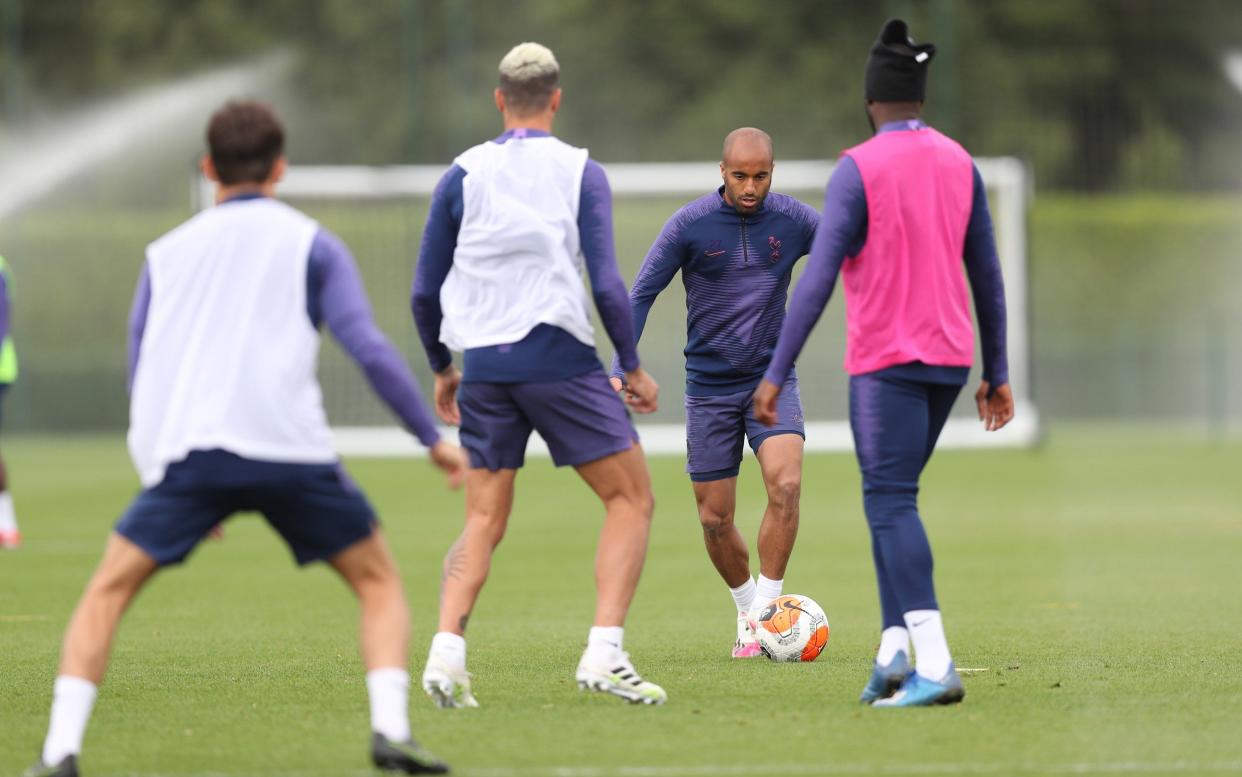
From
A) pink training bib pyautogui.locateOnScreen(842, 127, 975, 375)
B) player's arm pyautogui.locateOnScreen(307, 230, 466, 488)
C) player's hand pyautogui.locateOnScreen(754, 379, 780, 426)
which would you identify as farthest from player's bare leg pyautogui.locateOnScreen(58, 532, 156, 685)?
pink training bib pyautogui.locateOnScreen(842, 127, 975, 375)

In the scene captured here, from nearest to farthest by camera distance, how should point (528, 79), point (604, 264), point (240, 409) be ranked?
point (240, 409) → point (604, 264) → point (528, 79)

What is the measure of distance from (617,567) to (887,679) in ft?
3.27

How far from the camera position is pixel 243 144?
18.6ft

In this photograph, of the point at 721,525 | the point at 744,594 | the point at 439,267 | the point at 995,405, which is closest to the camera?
the point at 439,267

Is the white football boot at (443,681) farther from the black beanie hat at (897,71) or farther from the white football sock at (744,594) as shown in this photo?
the black beanie hat at (897,71)

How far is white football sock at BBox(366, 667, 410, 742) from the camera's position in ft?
18.5

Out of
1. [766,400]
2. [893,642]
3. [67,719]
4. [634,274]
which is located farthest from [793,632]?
[634,274]

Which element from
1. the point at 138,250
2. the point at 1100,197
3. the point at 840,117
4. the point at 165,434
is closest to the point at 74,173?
the point at 138,250

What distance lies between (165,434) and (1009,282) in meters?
22.6

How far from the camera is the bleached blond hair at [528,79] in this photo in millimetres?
7039

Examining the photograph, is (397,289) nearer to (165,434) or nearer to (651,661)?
(651,661)

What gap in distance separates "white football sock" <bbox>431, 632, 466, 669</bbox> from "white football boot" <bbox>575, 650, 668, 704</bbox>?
420mm

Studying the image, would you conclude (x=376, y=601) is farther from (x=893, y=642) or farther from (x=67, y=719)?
(x=893, y=642)

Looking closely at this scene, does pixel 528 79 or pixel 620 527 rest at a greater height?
pixel 528 79
